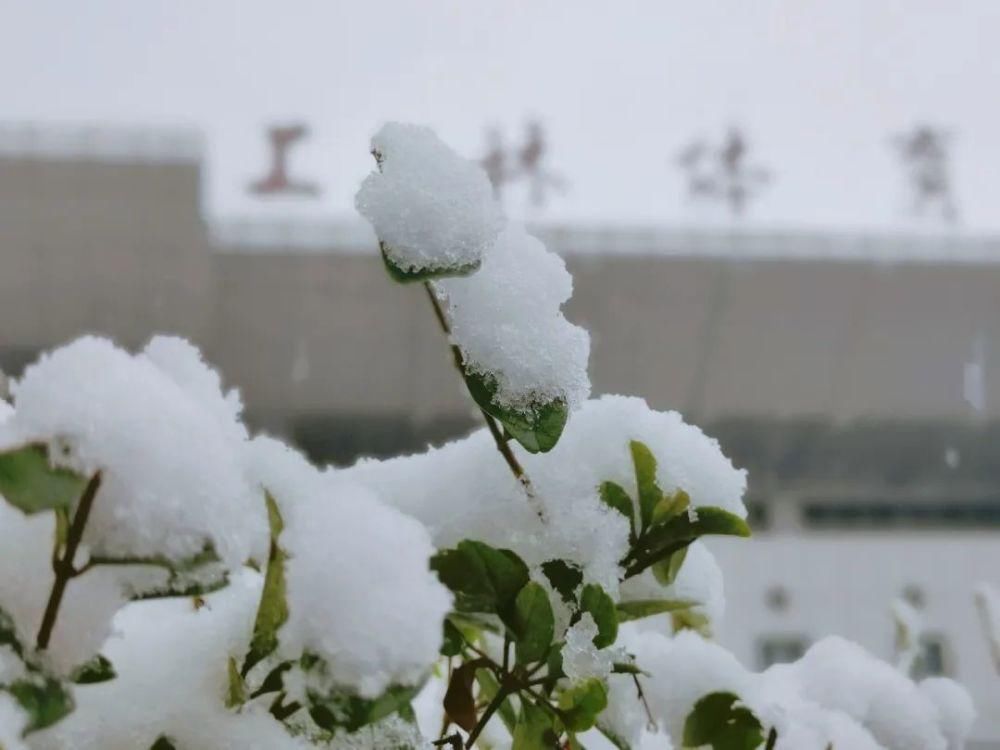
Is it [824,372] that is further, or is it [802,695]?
[824,372]

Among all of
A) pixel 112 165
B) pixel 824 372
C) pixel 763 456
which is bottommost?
pixel 763 456

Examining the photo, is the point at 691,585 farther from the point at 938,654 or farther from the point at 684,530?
the point at 938,654

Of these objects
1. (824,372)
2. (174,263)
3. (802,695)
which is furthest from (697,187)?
(802,695)

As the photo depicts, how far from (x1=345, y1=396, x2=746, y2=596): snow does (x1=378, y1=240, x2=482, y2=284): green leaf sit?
0.06 m

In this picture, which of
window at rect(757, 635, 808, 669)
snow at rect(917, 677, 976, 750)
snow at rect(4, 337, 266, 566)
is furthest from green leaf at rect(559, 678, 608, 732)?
window at rect(757, 635, 808, 669)

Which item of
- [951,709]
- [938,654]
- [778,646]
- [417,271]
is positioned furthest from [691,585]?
[938,654]

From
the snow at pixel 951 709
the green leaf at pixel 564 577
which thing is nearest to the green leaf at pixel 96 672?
the green leaf at pixel 564 577

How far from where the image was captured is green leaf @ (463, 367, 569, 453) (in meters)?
0.26

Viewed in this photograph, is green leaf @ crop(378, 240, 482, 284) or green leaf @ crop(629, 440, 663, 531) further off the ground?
green leaf @ crop(378, 240, 482, 284)

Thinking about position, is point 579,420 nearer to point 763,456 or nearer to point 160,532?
point 160,532

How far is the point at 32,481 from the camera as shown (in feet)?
0.67

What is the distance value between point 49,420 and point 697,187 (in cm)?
940

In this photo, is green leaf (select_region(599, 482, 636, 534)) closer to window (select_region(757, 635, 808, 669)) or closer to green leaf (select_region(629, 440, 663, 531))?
green leaf (select_region(629, 440, 663, 531))

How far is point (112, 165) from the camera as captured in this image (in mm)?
8133
